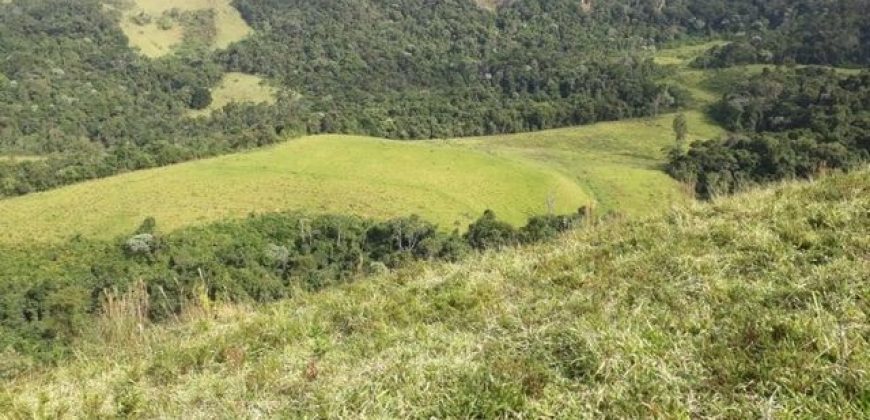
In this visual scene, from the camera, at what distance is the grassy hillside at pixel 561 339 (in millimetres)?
5031

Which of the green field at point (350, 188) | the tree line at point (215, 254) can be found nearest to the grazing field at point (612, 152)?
the green field at point (350, 188)

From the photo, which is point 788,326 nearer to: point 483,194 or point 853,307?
point 853,307

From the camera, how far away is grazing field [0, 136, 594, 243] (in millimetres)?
84375

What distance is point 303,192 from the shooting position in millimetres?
93625

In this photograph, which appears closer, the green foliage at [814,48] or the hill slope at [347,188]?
the hill slope at [347,188]

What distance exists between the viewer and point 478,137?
155 m

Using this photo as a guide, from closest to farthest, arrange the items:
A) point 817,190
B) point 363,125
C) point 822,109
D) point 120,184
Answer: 1. point 817,190
2. point 120,184
3. point 822,109
4. point 363,125

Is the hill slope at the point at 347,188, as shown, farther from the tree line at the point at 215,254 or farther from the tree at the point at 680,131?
the tree at the point at 680,131

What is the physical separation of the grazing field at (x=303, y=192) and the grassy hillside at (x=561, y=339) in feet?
256

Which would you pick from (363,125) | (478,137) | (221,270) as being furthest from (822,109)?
(221,270)

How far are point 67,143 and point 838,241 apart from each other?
20050 cm

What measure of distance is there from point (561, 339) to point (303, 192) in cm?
8986

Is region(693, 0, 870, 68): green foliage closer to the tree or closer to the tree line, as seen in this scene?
the tree

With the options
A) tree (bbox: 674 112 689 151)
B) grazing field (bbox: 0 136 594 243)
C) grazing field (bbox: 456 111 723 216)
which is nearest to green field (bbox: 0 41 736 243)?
grazing field (bbox: 0 136 594 243)
